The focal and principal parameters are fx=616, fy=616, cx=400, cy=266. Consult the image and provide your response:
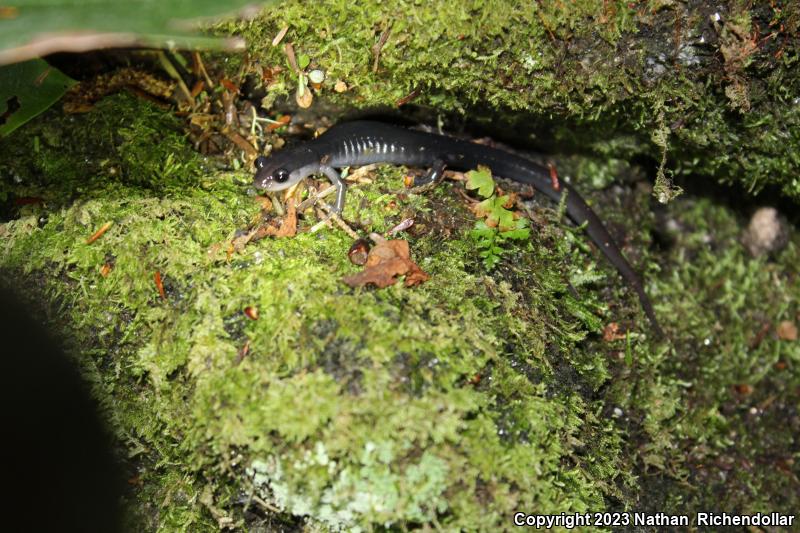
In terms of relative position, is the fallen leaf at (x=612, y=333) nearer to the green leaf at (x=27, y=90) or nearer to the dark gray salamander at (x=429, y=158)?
the dark gray salamander at (x=429, y=158)

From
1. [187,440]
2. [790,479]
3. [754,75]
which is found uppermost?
[754,75]

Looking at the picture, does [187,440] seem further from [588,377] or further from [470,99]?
[470,99]

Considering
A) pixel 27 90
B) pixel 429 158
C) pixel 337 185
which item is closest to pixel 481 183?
pixel 429 158

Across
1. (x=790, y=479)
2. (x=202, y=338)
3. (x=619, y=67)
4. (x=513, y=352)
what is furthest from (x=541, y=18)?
(x=790, y=479)

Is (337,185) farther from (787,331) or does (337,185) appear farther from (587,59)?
(787,331)

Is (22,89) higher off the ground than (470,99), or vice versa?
(22,89)

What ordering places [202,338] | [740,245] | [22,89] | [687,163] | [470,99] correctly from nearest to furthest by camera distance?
[202,338]
[22,89]
[470,99]
[687,163]
[740,245]
